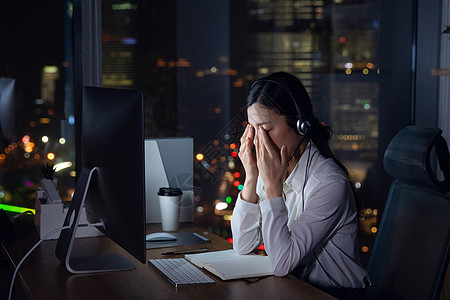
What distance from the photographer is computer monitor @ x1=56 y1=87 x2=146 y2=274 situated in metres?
1.47

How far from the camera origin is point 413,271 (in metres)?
1.68

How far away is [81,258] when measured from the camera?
70.3 inches

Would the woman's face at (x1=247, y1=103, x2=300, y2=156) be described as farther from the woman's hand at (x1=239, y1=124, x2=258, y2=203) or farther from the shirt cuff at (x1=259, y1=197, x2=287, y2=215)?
the shirt cuff at (x1=259, y1=197, x2=287, y2=215)

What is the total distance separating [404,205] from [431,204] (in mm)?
119

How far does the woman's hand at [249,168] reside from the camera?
6.24 feet

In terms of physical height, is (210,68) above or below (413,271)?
Answer: above

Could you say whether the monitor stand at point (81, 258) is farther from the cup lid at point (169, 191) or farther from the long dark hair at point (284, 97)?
the long dark hair at point (284, 97)

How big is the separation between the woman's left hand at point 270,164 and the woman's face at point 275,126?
0.05 feet

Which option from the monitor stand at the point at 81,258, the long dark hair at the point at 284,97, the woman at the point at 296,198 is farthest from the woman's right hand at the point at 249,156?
the monitor stand at the point at 81,258

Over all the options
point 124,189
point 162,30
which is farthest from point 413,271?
point 162,30

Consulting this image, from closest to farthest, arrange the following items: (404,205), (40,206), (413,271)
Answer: (413,271), (404,205), (40,206)

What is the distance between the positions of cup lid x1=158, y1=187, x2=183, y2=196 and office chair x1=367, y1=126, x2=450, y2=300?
Answer: 0.74 metres

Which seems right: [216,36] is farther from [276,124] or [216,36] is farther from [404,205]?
[404,205]

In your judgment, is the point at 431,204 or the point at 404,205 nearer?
the point at 431,204
